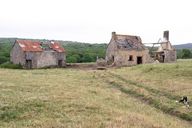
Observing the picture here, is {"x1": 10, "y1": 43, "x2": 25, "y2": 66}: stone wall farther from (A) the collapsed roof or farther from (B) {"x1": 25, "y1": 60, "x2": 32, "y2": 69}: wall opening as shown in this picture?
(A) the collapsed roof

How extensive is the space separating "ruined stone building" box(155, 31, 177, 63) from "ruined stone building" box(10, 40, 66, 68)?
15.7 metres

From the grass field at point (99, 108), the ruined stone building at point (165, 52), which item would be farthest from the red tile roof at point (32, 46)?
the grass field at point (99, 108)

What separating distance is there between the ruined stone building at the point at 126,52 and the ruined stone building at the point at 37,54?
8.32 meters

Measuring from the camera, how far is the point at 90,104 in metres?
18.2

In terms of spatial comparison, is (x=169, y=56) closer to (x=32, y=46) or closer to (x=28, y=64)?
(x=32, y=46)

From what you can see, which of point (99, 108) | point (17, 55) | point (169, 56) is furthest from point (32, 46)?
point (99, 108)

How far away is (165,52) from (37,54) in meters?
20.2

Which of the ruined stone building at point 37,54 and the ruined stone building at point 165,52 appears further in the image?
the ruined stone building at point 165,52

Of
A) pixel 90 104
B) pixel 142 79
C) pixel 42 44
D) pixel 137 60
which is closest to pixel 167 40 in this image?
pixel 137 60

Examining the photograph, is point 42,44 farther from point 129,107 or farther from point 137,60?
point 129,107

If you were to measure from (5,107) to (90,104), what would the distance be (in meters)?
4.27

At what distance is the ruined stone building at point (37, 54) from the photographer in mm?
55344

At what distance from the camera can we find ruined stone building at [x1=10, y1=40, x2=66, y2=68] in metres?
55.3

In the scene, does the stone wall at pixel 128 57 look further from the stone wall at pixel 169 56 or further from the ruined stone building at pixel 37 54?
the ruined stone building at pixel 37 54
